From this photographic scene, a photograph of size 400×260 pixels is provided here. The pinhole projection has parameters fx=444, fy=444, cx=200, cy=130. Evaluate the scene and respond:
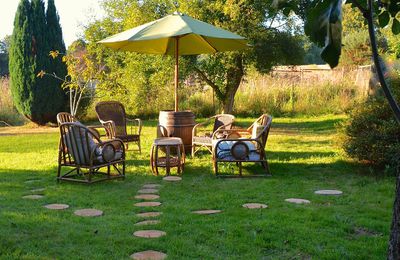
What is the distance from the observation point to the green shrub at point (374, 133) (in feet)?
19.3

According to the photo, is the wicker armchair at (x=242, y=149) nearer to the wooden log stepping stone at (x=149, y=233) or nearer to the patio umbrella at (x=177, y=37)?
the patio umbrella at (x=177, y=37)

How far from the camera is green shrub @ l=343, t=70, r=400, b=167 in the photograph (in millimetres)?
5891

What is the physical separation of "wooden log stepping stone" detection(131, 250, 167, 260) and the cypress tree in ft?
37.7

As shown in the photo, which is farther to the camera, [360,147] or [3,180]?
[360,147]

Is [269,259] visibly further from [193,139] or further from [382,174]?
[193,139]

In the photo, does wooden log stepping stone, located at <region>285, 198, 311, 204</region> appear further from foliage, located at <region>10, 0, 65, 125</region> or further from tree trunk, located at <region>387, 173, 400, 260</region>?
foliage, located at <region>10, 0, 65, 125</region>

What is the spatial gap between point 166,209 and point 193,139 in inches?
123

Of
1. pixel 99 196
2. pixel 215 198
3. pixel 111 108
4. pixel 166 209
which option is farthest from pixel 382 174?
pixel 111 108

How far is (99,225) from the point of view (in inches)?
146

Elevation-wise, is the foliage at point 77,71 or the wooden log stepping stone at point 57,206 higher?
the foliage at point 77,71

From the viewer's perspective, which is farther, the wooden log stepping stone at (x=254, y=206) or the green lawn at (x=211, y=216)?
the wooden log stepping stone at (x=254, y=206)

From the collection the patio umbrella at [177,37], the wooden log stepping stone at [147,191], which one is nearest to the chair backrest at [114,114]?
the patio umbrella at [177,37]

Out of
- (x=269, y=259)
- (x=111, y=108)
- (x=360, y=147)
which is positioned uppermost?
(x=111, y=108)

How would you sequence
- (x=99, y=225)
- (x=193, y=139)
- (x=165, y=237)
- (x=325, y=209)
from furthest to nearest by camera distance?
(x=193, y=139) → (x=325, y=209) → (x=99, y=225) → (x=165, y=237)
